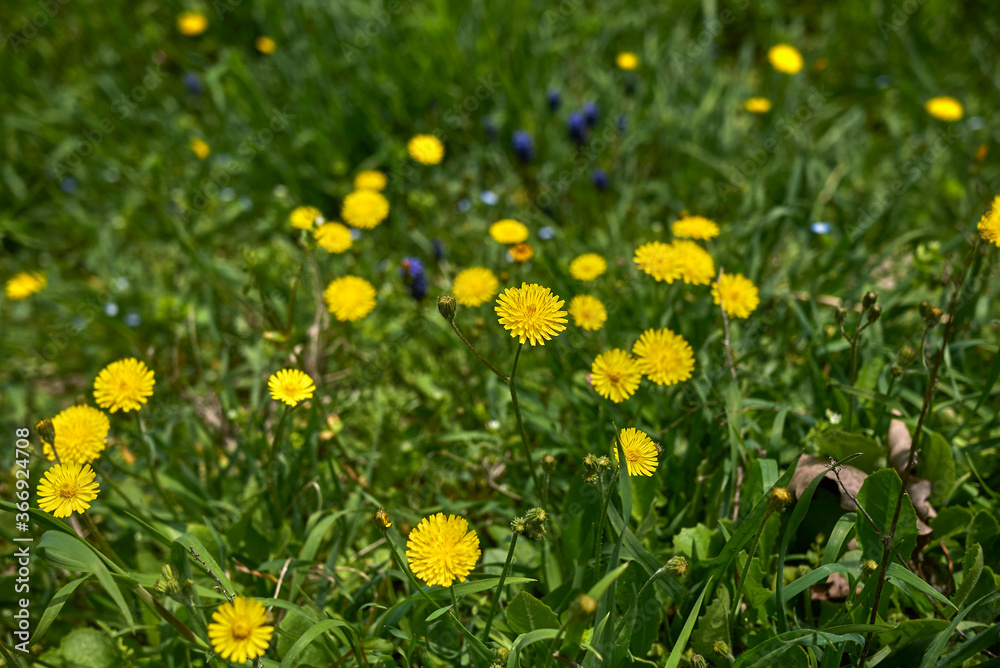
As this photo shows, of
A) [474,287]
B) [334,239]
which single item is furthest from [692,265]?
[334,239]

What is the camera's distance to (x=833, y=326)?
2.16 m

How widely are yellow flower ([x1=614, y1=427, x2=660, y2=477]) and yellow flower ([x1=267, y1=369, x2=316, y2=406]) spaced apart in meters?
0.78

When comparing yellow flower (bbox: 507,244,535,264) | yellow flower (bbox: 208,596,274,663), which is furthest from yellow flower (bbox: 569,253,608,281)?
yellow flower (bbox: 208,596,274,663)

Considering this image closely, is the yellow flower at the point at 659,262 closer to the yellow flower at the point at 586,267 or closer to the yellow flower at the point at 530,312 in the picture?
the yellow flower at the point at 586,267

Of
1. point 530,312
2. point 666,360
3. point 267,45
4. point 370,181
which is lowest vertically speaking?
point 666,360

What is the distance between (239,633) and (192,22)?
402cm

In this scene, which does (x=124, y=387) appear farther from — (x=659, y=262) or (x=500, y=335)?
(x=659, y=262)

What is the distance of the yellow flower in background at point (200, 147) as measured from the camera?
3359 millimetres

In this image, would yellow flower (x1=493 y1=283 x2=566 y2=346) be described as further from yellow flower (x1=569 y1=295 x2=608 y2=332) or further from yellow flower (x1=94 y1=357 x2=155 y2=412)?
yellow flower (x1=94 y1=357 x2=155 y2=412)

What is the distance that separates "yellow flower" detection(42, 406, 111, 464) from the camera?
1554 mm

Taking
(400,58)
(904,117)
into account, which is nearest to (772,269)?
(904,117)

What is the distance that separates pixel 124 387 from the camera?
5.44ft

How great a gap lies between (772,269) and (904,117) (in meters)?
1.49

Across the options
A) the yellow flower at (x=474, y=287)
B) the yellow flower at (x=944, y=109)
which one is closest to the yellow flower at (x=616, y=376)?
the yellow flower at (x=474, y=287)
